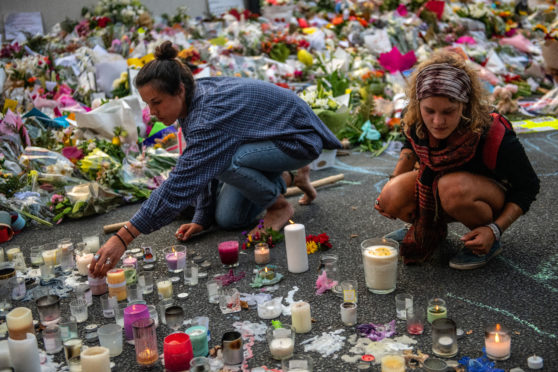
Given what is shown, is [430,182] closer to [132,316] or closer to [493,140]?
[493,140]

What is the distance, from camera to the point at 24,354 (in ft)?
6.29

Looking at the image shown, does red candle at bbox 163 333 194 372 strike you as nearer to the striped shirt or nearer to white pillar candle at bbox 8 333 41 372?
white pillar candle at bbox 8 333 41 372

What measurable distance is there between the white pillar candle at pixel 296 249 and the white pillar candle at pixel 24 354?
130cm

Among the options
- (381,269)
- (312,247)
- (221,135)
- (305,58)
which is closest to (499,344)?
(381,269)

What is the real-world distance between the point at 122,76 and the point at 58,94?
2.30 ft

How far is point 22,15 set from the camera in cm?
719

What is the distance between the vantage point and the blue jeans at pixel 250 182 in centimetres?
324

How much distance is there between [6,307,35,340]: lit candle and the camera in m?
2.08

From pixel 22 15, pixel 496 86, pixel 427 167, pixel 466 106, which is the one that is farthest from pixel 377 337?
pixel 22 15

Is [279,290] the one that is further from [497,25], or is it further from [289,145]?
[497,25]

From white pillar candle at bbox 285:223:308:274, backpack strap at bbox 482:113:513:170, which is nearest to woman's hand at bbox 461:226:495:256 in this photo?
backpack strap at bbox 482:113:513:170

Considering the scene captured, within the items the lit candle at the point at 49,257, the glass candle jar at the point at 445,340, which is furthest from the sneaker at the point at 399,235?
the lit candle at the point at 49,257

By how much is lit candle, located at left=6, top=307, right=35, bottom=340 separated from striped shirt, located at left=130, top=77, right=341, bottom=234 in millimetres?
681

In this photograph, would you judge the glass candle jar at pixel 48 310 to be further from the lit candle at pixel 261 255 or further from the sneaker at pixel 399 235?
the sneaker at pixel 399 235
